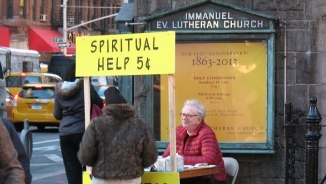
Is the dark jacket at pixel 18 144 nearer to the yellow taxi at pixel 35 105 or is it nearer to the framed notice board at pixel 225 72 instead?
the framed notice board at pixel 225 72

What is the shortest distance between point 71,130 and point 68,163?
41 cm

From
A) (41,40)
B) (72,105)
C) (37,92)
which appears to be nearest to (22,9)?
(41,40)

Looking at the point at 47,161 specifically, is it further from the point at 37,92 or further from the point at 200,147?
the point at 200,147

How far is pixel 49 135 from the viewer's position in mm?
23516

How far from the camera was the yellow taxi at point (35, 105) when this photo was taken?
24.0 m

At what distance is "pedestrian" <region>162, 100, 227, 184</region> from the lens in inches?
316

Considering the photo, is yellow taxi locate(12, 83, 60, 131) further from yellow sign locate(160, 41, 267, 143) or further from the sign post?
the sign post

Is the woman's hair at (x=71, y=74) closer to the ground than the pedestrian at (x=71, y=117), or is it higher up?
higher up

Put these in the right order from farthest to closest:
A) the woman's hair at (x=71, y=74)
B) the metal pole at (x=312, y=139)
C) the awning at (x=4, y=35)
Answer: the awning at (x=4, y=35)
the woman's hair at (x=71, y=74)
the metal pole at (x=312, y=139)

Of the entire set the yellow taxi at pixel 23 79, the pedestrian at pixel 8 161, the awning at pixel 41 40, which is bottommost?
the pedestrian at pixel 8 161

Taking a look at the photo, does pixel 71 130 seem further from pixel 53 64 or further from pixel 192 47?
pixel 53 64

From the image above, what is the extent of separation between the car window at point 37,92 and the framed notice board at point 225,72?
1460 cm

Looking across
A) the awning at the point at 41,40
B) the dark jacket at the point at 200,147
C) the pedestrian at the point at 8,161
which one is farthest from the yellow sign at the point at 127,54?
the awning at the point at 41,40

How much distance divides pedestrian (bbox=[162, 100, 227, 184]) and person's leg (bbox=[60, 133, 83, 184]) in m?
2.20
